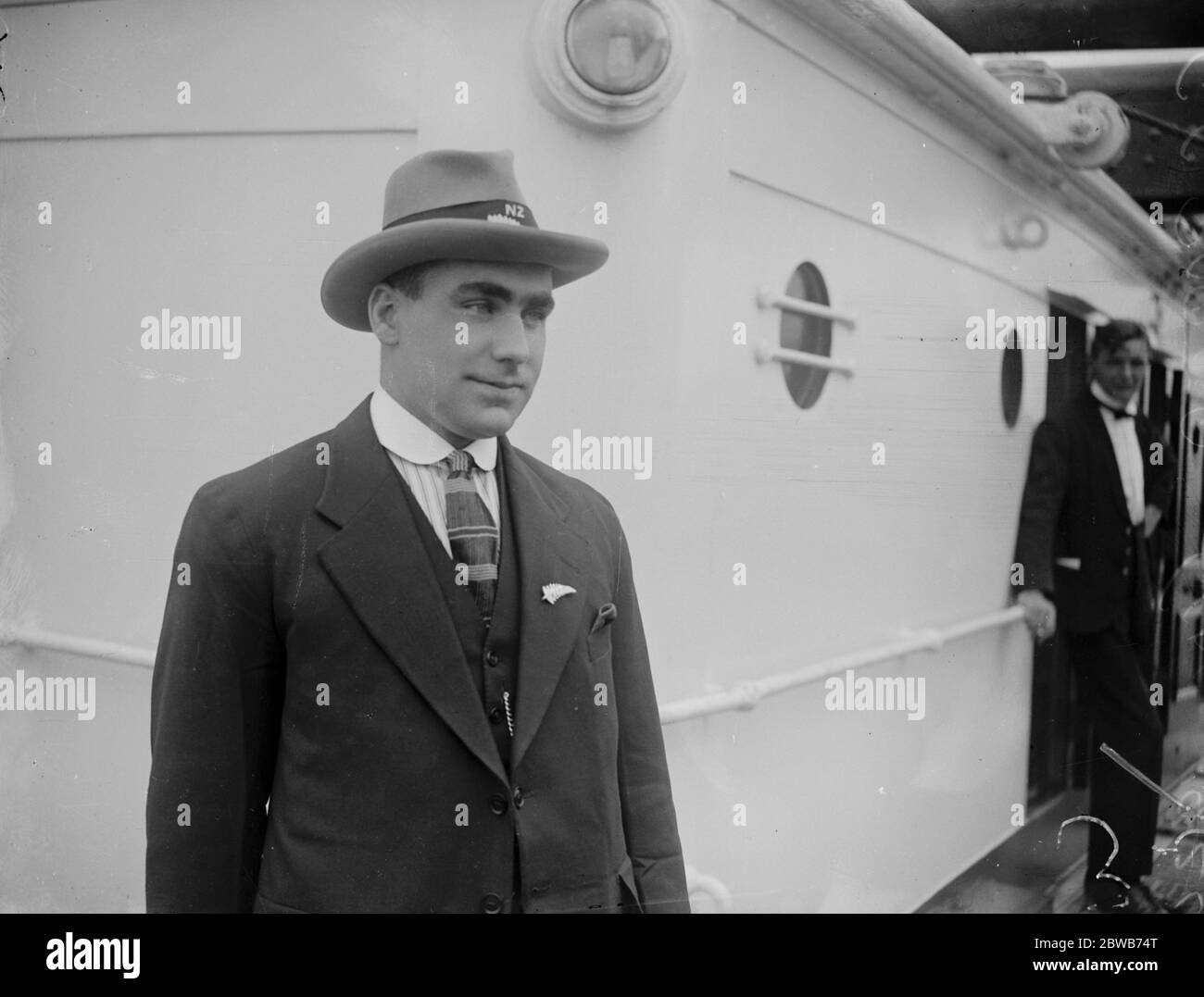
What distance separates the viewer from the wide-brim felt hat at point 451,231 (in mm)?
1807

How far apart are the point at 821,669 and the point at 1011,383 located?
2.28 ft

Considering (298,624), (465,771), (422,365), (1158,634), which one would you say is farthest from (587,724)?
(1158,634)

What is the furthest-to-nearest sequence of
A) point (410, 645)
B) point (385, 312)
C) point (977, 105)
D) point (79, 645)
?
point (977, 105) → point (79, 645) → point (385, 312) → point (410, 645)

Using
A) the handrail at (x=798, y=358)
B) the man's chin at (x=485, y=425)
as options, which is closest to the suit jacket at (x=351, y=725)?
the man's chin at (x=485, y=425)

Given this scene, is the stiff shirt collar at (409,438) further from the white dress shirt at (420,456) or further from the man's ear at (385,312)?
the man's ear at (385,312)

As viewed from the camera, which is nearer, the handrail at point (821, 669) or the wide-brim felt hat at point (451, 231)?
the wide-brim felt hat at point (451, 231)

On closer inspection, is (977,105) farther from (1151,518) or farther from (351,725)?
(351,725)

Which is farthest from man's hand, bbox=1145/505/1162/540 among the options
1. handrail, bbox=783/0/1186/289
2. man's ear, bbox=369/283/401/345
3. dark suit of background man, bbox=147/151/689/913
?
man's ear, bbox=369/283/401/345

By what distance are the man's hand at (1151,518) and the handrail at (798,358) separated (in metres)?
0.70

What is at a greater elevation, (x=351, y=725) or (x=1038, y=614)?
(x=1038, y=614)

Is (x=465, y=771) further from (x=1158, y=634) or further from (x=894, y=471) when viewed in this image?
(x=1158, y=634)

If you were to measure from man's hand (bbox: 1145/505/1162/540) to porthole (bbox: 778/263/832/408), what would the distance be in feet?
2.42

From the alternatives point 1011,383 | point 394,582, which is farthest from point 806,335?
point 394,582

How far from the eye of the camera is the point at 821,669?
214 cm
